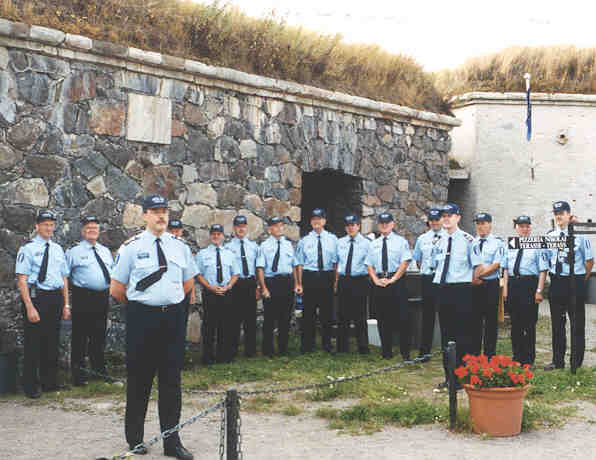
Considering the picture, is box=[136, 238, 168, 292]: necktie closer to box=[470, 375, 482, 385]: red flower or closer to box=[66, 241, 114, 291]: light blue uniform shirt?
box=[470, 375, 482, 385]: red flower

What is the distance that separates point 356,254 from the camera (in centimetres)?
930

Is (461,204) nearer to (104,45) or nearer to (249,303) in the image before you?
(249,303)

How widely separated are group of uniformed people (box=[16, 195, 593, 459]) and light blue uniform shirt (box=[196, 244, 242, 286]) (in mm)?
12

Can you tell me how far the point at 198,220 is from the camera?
30.5ft

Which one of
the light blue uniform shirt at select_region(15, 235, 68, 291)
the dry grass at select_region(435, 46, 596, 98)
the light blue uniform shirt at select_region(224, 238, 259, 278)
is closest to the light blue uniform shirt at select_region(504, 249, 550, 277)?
the light blue uniform shirt at select_region(224, 238, 259, 278)

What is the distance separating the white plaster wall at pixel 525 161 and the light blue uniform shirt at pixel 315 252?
20.9 feet

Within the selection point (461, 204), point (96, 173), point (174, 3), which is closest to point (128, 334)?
point (96, 173)

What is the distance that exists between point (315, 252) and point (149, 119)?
8.89 ft

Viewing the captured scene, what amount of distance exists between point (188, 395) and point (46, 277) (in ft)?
5.96

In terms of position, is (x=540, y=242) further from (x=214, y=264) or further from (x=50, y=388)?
(x=50, y=388)

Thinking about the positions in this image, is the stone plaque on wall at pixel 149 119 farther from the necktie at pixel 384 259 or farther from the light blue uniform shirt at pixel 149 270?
the light blue uniform shirt at pixel 149 270

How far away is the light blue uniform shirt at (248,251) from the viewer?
9039 mm

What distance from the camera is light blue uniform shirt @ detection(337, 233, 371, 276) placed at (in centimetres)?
928

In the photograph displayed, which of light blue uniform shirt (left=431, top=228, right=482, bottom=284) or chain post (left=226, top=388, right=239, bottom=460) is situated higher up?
light blue uniform shirt (left=431, top=228, right=482, bottom=284)
